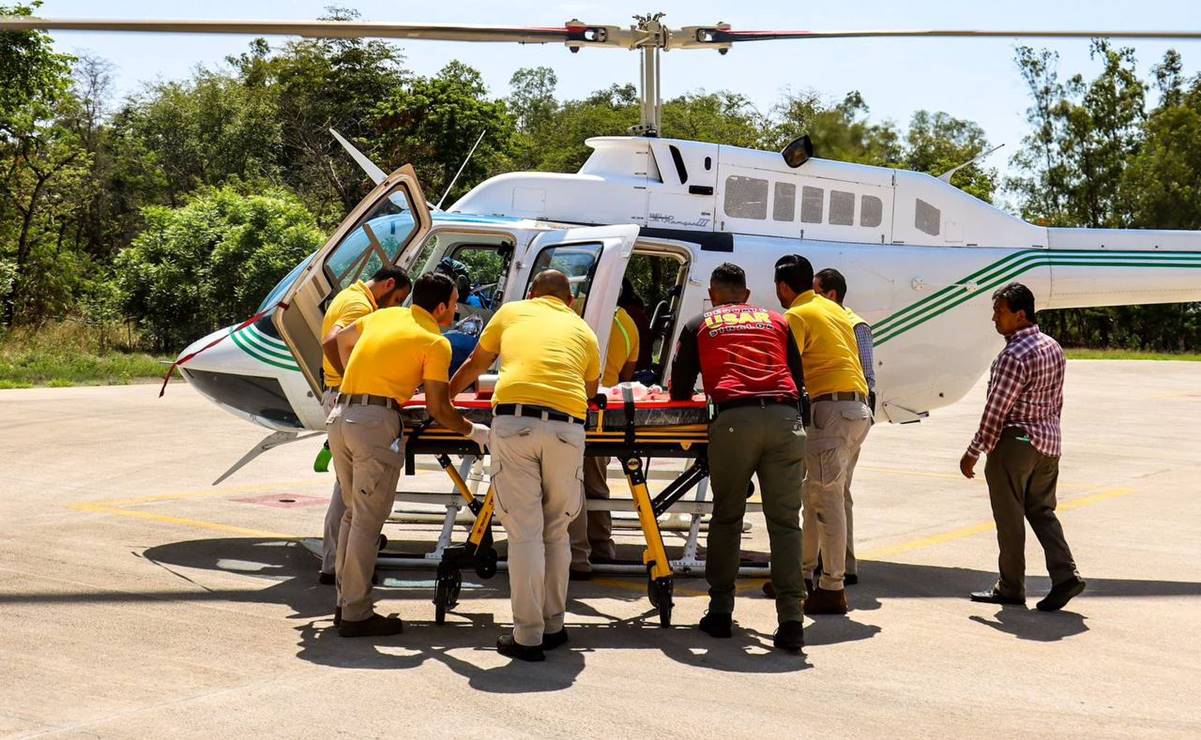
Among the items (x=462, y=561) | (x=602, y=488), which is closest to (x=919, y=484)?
(x=602, y=488)

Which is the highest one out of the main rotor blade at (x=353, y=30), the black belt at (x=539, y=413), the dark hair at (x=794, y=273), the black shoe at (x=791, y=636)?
the main rotor blade at (x=353, y=30)

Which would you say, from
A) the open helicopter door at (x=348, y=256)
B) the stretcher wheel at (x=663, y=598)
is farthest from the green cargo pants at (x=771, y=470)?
the open helicopter door at (x=348, y=256)

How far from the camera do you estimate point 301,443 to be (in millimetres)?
16000

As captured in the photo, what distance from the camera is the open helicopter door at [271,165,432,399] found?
8031 millimetres

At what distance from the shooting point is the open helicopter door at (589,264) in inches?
326

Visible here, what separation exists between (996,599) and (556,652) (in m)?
3.04

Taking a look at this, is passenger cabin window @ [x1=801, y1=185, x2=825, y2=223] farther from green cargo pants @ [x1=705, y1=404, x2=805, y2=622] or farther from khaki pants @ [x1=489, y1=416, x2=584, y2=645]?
khaki pants @ [x1=489, y1=416, x2=584, y2=645]

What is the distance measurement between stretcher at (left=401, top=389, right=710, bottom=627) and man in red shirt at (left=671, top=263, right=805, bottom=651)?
385 millimetres

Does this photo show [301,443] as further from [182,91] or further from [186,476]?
[182,91]

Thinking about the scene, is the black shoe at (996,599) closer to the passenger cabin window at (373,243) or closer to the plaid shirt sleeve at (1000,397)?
the plaid shirt sleeve at (1000,397)

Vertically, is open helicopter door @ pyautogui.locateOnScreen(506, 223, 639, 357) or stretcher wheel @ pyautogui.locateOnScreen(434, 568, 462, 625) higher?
open helicopter door @ pyautogui.locateOnScreen(506, 223, 639, 357)

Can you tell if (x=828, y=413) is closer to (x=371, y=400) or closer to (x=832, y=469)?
(x=832, y=469)

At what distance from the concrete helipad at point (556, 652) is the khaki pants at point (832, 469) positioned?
37 cm

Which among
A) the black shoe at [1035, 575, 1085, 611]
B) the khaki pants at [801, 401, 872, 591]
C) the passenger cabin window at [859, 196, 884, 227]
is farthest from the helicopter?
the black shoe at [1035, 575, 1085, 611]
